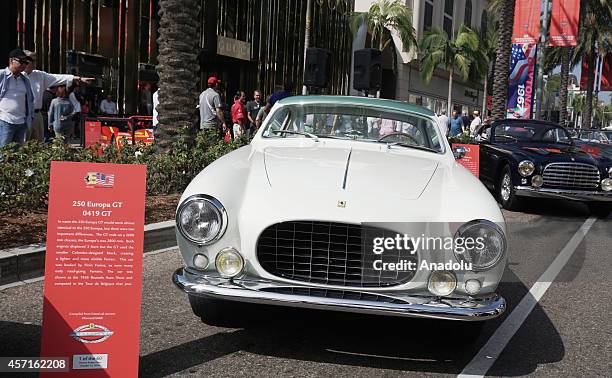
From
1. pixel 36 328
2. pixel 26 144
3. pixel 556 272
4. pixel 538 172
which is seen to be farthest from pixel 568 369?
pixel 538 172

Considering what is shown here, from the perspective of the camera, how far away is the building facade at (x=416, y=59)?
41338 millimetres

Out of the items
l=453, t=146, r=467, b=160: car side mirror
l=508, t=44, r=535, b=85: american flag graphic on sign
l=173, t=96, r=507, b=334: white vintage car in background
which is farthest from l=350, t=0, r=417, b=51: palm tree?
l=173, t=96, r=507, b=334: white vintage car in background

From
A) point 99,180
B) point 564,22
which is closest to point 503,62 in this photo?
point 564,22

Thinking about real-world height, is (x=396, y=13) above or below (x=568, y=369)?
above

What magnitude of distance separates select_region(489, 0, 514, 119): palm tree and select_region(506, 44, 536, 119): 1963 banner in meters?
3.11

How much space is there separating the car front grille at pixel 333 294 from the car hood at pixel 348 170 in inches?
21.7

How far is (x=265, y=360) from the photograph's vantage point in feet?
11.8

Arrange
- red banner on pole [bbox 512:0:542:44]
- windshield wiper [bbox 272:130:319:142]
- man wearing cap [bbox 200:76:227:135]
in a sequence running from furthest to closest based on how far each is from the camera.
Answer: red banner on pole [bbox 512:0:542:44] → man wearing cap [bbox 200:76:227:135] → windshield wiper [bbox 272:130:319:142]

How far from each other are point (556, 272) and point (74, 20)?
49.8ft

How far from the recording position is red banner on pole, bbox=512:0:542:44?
75.7 ft

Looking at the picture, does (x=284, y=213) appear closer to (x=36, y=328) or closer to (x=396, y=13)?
(x=36, y=328)

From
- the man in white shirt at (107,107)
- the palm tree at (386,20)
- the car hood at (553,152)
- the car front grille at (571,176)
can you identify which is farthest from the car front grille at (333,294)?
the palm tree at (386,20)

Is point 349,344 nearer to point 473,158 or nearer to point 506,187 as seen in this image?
point 506,187

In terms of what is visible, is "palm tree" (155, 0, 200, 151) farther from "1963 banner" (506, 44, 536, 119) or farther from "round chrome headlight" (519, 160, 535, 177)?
"1963 banner" (506, 44, 536, 119)
